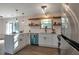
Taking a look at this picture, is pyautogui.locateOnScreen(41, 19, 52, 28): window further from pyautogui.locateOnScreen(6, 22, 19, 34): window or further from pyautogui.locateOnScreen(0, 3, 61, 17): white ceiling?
pyautogui.locateOnScreen(6, 22, 19, 34): window

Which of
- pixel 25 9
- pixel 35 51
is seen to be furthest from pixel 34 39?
pixel 25 9

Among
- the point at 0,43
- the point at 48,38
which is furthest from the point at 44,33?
the point at 0,43

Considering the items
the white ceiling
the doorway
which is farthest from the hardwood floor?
the white ceiling

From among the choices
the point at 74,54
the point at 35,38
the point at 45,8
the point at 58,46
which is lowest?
the point at 74,54

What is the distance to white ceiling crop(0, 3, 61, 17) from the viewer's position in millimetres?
1742

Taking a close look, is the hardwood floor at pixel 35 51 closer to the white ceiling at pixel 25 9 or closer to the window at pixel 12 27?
the window at pixel 12 27

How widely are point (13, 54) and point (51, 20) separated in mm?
698

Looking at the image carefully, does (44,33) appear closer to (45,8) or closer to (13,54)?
(45,8)

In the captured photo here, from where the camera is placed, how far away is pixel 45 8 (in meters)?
1.77

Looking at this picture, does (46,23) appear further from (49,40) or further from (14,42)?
(14,42)

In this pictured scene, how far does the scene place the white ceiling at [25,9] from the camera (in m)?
1.74

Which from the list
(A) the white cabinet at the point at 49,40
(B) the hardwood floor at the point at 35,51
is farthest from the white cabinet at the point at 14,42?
(A) the white cabinet at the point at 49,40

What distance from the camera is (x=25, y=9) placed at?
1.77 meters

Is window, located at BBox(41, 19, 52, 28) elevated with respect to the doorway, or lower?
elevated
